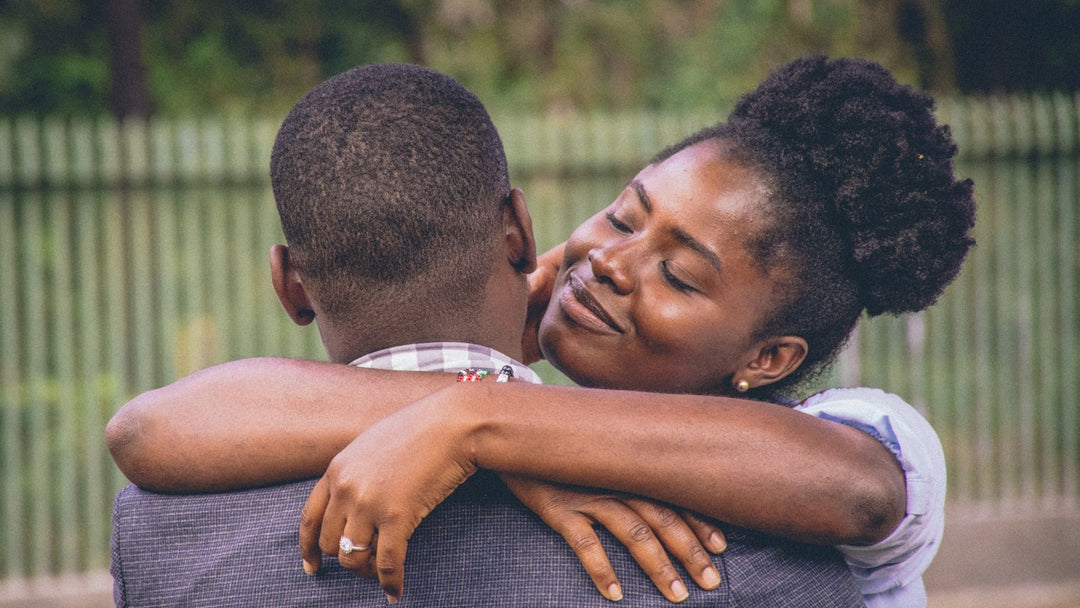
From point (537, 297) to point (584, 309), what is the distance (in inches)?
21.1

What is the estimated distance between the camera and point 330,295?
5.94ft

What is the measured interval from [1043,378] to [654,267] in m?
5.35

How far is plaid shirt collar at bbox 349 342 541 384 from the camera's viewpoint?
1.79 meters

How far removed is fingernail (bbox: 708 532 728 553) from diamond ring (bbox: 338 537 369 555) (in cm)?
56

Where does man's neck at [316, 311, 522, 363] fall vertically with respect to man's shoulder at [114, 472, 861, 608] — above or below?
above

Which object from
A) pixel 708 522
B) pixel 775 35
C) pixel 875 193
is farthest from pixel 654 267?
pixel 775 35

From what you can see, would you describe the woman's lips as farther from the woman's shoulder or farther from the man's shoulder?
the man's shoulder

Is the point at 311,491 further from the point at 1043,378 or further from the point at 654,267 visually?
the point at 1043,378

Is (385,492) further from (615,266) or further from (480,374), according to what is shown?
(615,266)

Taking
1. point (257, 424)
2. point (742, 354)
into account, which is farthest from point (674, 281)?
point (257, 424)

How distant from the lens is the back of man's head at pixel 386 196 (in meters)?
1.72

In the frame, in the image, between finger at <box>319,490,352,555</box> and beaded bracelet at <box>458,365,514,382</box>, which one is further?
beaded bracelet at <box>458,365,514,382</box>

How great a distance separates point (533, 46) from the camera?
14.6m

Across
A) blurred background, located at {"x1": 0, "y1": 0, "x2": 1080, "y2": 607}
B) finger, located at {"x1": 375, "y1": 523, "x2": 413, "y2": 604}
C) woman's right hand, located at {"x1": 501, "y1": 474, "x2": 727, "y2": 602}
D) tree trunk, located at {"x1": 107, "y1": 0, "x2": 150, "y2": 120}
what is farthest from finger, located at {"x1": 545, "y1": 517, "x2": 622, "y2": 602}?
tree trunk, located at {"x1": 107, "y1": 0, "x2": 150, "y2": 120}
